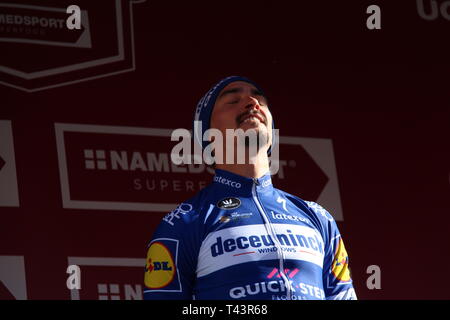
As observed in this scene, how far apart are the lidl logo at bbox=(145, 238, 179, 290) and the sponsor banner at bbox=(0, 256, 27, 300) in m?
1.23

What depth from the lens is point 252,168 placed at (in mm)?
2365

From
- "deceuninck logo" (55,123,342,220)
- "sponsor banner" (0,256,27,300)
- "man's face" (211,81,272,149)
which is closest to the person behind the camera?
"man's face" (211,81,272,149)

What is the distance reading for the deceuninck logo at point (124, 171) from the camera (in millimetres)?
3354

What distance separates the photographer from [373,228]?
12.0ft

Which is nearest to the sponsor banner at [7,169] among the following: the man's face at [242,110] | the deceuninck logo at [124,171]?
the deceuninck logo at [124,171]

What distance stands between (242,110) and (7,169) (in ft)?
4.52

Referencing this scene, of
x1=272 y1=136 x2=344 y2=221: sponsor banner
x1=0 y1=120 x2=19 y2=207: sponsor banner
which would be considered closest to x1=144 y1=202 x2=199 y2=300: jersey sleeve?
x1=0 y1=120 x2=19 y2=207: sponsor banner

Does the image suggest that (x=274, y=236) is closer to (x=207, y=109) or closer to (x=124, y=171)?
(x=207, y=109)

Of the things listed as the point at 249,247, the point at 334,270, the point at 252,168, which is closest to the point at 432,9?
the point at 252,168

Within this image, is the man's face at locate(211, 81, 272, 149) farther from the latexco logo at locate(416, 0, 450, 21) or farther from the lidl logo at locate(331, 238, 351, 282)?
the latexco logo at locate(416, 0, 450, 21)

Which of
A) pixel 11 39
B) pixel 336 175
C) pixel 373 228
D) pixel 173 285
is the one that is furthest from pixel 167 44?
pixel 173 285

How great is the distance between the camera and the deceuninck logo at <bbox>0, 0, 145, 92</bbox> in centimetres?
336

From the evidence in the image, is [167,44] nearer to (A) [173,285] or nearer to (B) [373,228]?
(B) [373,228]
